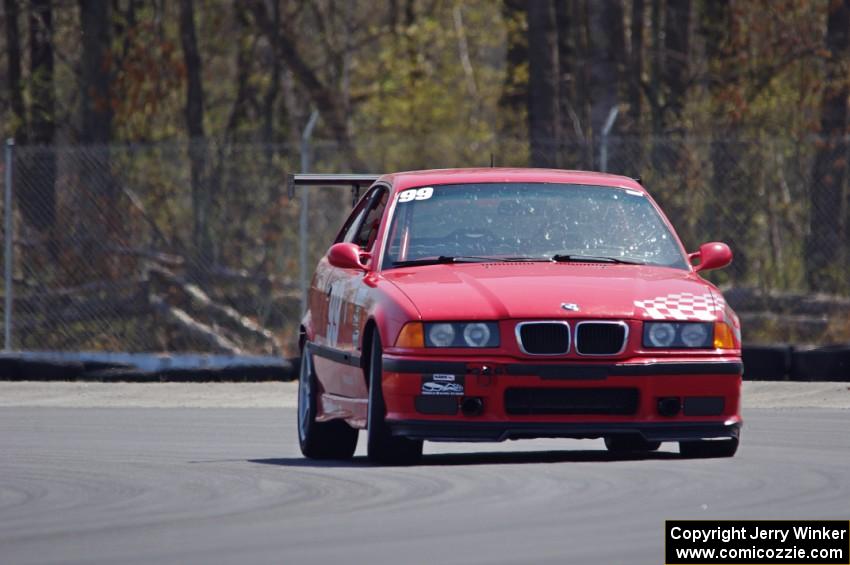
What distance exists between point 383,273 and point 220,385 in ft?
26.3

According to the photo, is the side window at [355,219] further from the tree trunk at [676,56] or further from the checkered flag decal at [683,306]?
the tree trunk at [676,56]

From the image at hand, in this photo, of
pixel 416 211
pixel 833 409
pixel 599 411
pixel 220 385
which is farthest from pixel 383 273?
pixel 220 385

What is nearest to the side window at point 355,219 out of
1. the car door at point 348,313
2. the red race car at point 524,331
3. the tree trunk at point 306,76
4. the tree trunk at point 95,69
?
the car door at point 348,313

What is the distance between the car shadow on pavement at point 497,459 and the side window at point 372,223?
121 centimetres

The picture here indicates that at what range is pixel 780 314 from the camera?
68.1 ft

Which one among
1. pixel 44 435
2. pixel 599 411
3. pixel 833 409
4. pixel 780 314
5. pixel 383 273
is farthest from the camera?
pixel 780 314

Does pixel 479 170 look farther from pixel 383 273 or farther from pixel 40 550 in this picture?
pixel 40 550

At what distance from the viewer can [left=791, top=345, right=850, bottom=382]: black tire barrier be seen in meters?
16.7

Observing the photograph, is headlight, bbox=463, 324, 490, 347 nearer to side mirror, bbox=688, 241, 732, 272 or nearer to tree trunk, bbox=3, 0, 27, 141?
A: side mirror, bbox=688, 241, 732, 272

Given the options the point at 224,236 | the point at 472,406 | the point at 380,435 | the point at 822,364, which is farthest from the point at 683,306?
the point at 224,236

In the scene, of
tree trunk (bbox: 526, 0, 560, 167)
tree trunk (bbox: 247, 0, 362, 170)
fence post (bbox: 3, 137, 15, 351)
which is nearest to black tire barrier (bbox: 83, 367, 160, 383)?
fence post (bbox: 3, 137, 15, 351)

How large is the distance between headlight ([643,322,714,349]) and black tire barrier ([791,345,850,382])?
7168 mm

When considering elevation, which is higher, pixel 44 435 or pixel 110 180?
pixel 110 180

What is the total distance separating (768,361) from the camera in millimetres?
17062
